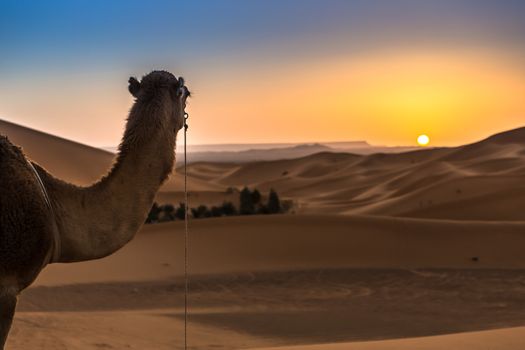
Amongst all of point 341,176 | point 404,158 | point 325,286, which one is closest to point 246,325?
point 325,286

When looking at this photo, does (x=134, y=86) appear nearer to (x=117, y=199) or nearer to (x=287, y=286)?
(x=117, y=199)

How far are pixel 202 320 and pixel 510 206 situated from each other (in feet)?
70.1

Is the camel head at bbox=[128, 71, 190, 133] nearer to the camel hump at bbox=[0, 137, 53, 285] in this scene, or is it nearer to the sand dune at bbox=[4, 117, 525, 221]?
the camel hump at bbox=[0, 137, 53, 285]

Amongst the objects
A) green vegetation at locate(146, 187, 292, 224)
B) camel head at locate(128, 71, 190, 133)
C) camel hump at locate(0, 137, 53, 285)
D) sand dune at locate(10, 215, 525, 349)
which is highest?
camel head at locate(128, 71, 190, 133)

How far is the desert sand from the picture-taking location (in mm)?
10836

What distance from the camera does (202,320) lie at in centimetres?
1247

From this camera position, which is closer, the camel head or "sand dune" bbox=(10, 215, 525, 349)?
the camel head

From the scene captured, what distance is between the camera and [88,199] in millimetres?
4816

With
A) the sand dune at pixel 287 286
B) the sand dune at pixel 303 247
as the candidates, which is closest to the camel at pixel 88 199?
the sand dune at pixel 287 286

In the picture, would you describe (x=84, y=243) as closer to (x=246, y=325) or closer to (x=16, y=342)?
(x=16, y=342)

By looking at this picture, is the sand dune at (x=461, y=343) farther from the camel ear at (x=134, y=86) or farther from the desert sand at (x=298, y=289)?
the camel ear at (x=134, y=86)

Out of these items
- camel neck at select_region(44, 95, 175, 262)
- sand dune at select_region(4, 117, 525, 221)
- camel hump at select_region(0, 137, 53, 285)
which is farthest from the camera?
sand dune at select_region(4, 117, 525, 221)

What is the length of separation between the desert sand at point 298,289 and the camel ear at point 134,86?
402 centimetres

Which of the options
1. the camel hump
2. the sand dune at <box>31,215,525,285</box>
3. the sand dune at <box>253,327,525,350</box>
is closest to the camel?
the camel hump
